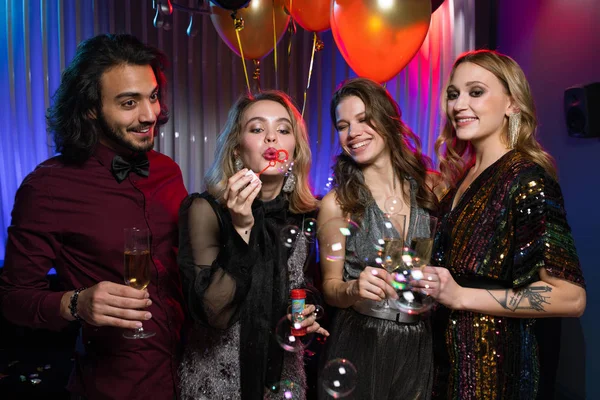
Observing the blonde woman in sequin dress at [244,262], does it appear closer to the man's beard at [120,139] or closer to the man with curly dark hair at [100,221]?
the man with curly dark hair at [100,221]

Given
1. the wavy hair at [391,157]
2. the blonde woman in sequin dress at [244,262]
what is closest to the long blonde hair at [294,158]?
the blonde woman in sequin dress at [244,262]

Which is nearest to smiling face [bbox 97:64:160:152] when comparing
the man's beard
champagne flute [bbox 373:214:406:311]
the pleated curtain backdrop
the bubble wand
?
the man's beard

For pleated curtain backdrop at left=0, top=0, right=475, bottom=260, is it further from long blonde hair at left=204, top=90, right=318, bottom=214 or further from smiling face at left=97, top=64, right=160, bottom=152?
smiling face at left=97, top=64, right=160, bottom=152

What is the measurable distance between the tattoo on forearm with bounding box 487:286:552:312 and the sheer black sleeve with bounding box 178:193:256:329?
833 mm

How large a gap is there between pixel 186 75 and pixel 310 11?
2.68 m

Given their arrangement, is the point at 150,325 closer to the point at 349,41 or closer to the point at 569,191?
the point at 349,41

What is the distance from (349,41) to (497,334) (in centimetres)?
165

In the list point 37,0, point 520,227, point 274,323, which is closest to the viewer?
point 520,227

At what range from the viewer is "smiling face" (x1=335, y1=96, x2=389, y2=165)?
2.03 meters

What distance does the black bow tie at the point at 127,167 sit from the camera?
1910 mm

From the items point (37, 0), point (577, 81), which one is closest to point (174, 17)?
point (37, 0)

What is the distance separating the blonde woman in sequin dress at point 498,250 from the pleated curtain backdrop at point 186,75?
2.49 metres

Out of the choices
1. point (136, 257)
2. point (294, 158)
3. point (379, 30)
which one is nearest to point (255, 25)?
point (379, 30)

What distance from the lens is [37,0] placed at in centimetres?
475
